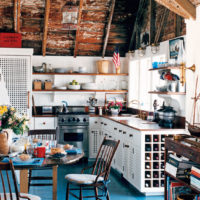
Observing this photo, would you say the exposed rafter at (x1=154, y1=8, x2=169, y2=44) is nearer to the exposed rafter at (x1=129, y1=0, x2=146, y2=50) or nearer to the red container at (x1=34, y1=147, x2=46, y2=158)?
the exposed rafter at (x1=129, y1=0, x2=146, y2=50)

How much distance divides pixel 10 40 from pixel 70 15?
147 cm

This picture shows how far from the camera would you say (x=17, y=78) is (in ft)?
25.1

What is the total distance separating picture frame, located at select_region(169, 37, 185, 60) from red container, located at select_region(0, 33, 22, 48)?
11.9 ft

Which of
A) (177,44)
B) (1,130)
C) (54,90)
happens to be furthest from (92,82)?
(1,130)

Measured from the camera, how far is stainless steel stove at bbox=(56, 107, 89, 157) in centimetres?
773

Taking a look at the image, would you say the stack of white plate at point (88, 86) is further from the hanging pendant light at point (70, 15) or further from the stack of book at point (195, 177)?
the stack of book at point (195, 177)

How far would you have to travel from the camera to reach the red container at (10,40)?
25.5ft

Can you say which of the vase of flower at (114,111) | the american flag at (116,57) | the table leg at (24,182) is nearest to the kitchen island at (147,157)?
the table leg at (24,182)

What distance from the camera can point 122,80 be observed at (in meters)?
8.78

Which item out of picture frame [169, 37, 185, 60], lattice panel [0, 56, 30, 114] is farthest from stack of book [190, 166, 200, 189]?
lattice panel [0, 56, 30, 114]

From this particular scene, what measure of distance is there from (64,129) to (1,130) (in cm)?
354

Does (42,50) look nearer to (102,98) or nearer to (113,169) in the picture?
(102,98)

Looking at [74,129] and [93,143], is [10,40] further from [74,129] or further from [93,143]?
[93,143]

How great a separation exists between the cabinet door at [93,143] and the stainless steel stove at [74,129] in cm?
10
